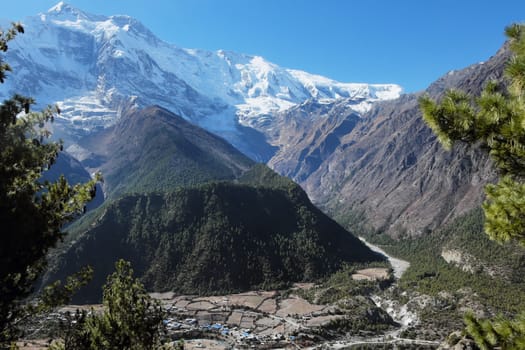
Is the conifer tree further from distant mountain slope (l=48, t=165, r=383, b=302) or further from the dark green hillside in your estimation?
the dark green hillside

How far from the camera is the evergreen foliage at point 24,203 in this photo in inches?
598

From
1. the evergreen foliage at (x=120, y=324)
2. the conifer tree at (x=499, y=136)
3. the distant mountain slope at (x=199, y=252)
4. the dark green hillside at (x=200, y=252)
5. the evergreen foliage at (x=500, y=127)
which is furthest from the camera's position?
the dark green hillside at (x=200, y=252)

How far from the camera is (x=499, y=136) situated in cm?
1230

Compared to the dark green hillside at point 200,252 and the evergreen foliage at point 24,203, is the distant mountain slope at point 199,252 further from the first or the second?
the evergreen foliage at point 24,203

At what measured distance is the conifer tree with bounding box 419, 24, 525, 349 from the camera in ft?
37.6

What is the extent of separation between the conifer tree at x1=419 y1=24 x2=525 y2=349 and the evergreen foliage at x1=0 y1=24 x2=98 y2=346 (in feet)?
51.0

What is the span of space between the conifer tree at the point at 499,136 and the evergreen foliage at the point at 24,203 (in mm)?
15554

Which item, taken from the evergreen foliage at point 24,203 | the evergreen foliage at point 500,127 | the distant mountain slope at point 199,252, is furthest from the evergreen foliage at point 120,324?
the distant mountain slope at point 199,252

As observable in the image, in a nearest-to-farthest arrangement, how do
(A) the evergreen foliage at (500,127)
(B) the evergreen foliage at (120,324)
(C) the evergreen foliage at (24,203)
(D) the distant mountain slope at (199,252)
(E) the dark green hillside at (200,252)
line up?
1. (A) the evergreen foliage at (500,127)
2. (C) the evergreen foliage at (24,203)
3. (B) the evergreen foliage at (120,324)
4. (D) the distant mountain slope at (199,252)
5. (E) the dark green hillside at (200,252)

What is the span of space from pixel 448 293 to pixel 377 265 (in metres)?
52.8

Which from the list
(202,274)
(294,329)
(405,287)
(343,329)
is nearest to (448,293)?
(405,287)

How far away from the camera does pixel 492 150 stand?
41.7ft

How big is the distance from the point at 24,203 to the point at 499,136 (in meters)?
17.9

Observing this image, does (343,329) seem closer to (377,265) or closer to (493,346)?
(377,265)
